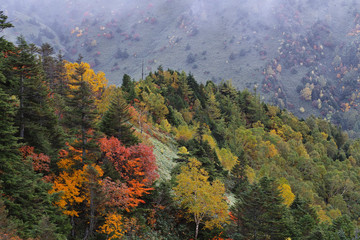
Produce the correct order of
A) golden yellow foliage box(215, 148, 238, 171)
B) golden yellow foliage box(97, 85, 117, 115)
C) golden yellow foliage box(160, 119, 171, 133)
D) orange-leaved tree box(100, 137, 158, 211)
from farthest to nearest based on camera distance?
1. golden yellow foliage box(215, 148, 238, 171)
2. golden yellow foliage box(160, 119, 171, 133)
3. golden yellow foliage box(97, 85, 117, 115)
4. orange-leaved tree box(100, 137, 158, 211)

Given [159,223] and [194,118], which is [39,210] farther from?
[194,118]

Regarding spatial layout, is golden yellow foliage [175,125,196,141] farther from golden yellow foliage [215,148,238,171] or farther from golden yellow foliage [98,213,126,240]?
golden yellow foliage [98,213,126,240]

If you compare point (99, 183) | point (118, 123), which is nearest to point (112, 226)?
point (99, 183)

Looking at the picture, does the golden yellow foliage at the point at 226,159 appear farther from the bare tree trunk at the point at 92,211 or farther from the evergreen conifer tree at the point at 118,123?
the bare tree trunk at the point at 92,211

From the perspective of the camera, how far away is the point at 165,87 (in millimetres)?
93375

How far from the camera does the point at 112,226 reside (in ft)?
81.7

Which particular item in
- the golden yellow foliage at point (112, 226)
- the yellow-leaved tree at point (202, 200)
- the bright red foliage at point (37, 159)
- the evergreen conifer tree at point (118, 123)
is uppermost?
the evergreen conifer tree at point (118, 123)

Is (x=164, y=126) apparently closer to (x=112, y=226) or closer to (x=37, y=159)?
(x=112, y=226)

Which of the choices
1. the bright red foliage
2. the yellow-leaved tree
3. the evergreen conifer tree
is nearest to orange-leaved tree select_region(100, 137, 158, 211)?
the evergreen conifer tree

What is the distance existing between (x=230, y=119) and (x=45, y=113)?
8169 centimetres

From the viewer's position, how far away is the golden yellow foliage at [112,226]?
24.4 m

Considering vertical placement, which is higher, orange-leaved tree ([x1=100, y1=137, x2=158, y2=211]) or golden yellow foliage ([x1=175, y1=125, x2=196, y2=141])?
golden yellow foliage ([x1=175, y1=125, x2=196, y2=141])

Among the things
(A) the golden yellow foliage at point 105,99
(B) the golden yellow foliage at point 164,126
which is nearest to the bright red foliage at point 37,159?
(A) the golden yellow foliage at point 105,99

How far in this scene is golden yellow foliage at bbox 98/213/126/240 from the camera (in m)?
24.4
